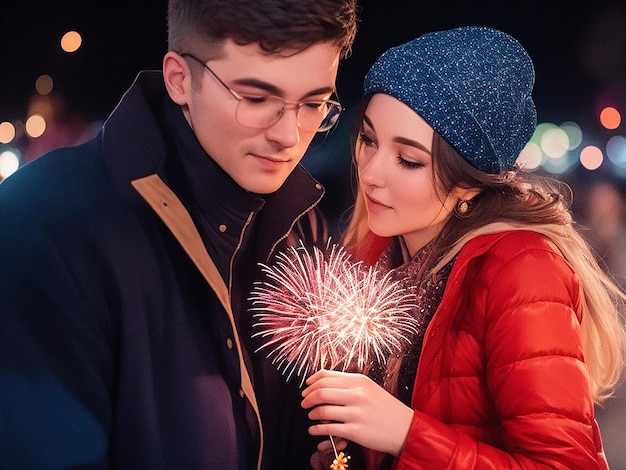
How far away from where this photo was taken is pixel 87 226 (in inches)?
51.2

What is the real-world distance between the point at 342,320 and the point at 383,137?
1.33 feet

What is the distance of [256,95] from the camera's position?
141 cm

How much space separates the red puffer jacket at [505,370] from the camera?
4.39ft

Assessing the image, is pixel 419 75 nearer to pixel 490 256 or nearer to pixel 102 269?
pixel 490 256

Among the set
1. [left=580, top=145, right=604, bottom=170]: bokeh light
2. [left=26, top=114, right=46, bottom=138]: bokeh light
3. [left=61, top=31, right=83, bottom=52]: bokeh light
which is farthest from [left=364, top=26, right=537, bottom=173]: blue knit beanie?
[left=580, top=145, right=604, bottom=170]: bokeh light

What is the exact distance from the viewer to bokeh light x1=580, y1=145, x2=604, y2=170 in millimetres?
5031

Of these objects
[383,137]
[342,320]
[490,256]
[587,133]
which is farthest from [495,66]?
[587,133]

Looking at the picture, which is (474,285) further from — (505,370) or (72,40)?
(72,40)

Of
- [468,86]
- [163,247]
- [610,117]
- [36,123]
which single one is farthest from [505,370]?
[610,117]

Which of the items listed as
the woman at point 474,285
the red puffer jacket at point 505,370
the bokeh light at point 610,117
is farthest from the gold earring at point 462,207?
the bokeh light at point 610,117

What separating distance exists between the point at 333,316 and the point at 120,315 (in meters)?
0.42

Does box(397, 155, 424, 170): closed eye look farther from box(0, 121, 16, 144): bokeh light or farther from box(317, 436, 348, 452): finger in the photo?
box(0, 121, 16, 144): bokeh light

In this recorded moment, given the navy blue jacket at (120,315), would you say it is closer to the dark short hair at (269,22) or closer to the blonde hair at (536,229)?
the dark short hair at (269,22)

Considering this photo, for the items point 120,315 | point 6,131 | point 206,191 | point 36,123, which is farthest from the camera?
point 6,131
